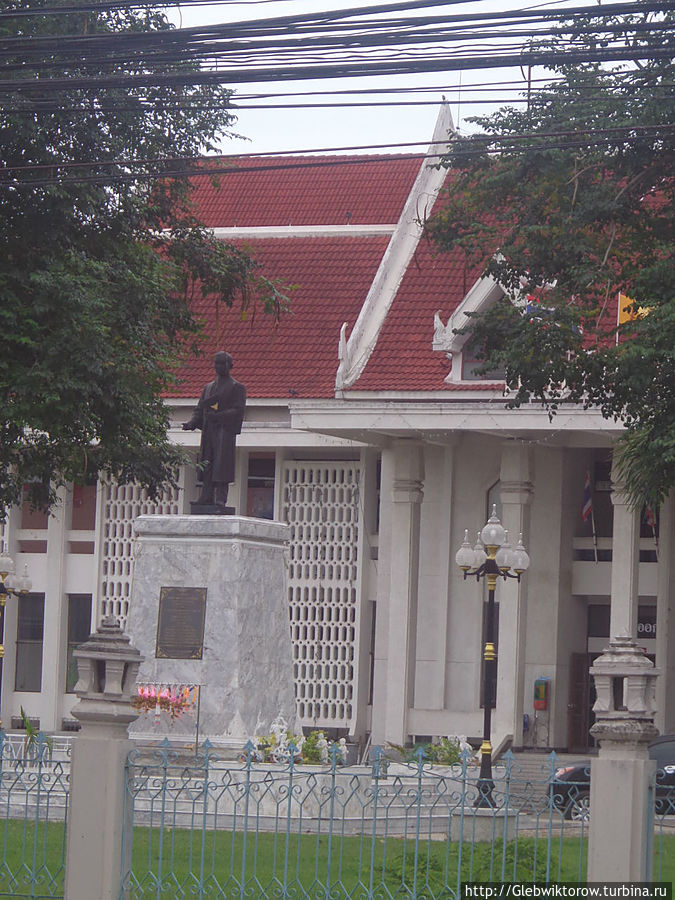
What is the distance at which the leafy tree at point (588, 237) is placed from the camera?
59.7 feet

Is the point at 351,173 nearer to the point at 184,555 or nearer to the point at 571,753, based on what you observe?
the point at 571,753

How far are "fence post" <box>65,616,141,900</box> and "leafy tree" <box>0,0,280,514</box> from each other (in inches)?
247

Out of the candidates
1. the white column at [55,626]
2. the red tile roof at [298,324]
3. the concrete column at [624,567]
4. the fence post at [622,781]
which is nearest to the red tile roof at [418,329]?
the red tile roof at [298,324]

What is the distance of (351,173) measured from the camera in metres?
34.5

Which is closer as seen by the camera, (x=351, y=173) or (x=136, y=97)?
(x=136, y=97)

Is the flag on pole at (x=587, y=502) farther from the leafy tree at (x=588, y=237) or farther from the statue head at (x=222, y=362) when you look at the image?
the statue head at (x=222, y=362)

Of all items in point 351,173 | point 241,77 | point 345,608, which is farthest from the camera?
point 351,173

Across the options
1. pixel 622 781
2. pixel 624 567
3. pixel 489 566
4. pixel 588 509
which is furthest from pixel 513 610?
pixel 622 781

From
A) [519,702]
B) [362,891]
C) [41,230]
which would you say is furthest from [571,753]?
[362,891]

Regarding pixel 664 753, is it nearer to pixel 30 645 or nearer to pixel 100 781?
pixel 100 781

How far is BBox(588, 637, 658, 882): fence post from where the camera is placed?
1043 centimetres

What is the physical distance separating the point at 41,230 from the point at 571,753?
623 inches

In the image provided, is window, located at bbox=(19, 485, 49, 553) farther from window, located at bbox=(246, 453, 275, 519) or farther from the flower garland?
the flower garland

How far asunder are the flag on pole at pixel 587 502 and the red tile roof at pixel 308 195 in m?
6.41
